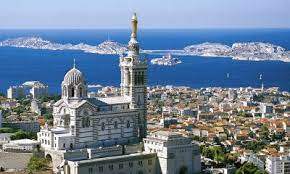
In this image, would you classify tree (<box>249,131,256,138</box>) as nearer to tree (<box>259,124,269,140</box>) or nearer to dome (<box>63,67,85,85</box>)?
tree (<box>259,124,269,140</box>)

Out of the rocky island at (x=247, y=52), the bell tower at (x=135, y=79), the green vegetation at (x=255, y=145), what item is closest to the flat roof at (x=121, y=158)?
the bell tower at (x=135, y=79)

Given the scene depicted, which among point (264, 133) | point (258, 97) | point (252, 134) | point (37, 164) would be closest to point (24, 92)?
point (258, 97)

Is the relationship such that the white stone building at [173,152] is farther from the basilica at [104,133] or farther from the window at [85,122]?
the window at [85,122]

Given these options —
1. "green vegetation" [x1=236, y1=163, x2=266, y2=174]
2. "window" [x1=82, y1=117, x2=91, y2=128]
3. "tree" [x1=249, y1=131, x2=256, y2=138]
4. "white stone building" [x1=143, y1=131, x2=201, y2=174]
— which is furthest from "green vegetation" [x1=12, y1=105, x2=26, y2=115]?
"green vegetation" [x1=236, y1=163, x2=266, y2=174]

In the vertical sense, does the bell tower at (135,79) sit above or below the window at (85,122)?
above

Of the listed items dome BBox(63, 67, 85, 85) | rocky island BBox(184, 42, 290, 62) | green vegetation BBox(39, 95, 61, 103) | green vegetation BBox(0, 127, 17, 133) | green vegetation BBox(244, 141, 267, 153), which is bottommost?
green vegetation BBox(244, 141, 267, 153)

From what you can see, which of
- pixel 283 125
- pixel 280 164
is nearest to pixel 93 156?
pixel 280 164
